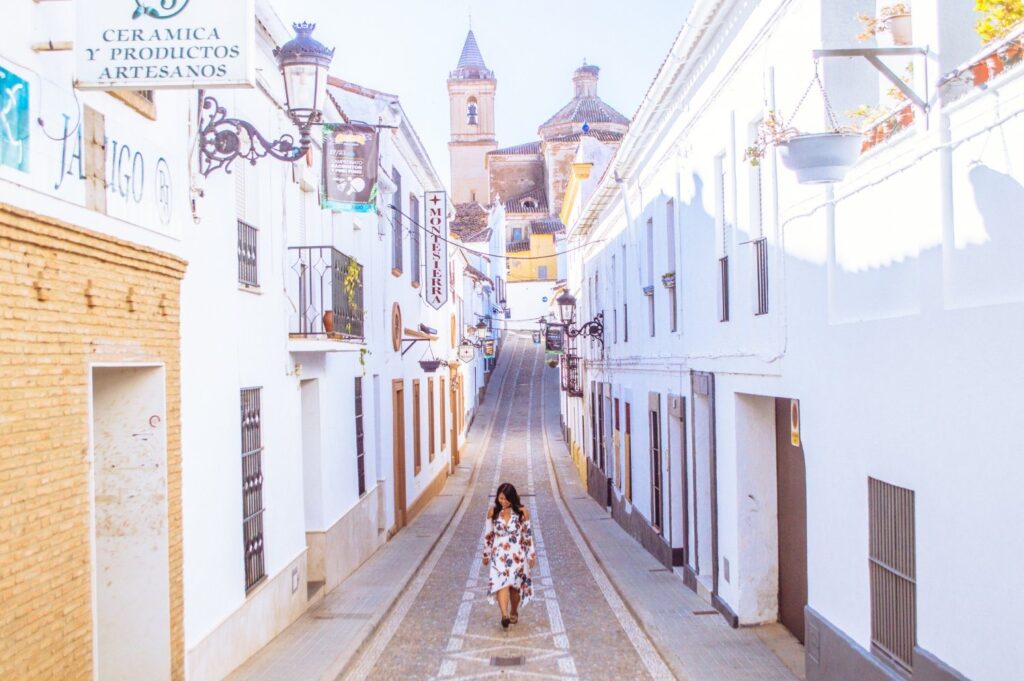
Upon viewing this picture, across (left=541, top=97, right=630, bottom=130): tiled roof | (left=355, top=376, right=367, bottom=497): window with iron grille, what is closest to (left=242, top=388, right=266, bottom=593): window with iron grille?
(left=355, top=376, right=367, bottom=497): window with iron grille

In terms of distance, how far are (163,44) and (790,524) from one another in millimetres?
7104

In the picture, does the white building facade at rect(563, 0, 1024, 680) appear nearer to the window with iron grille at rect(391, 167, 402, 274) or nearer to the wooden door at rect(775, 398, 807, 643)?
the wooden door at rect(775, 398, 807, 643)

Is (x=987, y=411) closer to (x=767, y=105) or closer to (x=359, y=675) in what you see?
(x=767, y=105)

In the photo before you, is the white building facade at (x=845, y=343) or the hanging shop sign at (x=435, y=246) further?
the hanging shop sign at (x=435, y=246)

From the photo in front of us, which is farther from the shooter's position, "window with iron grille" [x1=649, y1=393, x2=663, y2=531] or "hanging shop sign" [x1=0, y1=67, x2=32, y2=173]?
"window with iron grille" [x1=649, y1=393, x2=663, y2=531]

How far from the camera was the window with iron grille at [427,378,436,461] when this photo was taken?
24781 millimetres

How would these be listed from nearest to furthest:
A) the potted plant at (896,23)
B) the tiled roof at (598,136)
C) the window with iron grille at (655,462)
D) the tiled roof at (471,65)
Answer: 1. the potted plant at (896,23)
2. the window with iron grille at (655,462)
3. the tiled roof at (598,136)
4. the tiled roof at (471,65)

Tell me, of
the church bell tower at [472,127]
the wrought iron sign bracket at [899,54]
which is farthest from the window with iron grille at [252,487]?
the church bell tower at [472,127]

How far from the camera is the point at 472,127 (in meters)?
72.9

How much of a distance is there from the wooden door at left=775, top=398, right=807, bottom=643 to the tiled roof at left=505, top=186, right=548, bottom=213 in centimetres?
5857

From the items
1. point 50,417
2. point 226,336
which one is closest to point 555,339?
point 226,336

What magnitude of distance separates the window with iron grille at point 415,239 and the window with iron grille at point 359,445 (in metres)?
6.56

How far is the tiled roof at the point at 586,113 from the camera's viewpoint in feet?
220

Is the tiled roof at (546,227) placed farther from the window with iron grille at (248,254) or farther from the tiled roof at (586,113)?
the window with iron grille at (248,254)
